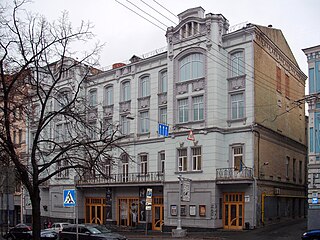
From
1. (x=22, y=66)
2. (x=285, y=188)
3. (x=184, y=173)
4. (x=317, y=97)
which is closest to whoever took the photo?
(x=22, y=66)

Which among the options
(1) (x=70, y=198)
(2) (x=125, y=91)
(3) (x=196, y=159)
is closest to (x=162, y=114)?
(2) (x=125, y=91)

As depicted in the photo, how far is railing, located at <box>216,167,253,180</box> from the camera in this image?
37.3 m

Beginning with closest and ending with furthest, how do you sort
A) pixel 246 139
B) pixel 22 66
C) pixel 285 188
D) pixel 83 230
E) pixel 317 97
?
pixel 22 66 → pixel 83 230 → pixel 317 97 → pixel 246 139 → pixel 285 188

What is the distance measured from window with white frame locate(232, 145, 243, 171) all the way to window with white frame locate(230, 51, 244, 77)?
234 inches

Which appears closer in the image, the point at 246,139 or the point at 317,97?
the point at 317,97

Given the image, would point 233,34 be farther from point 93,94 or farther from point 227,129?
point 93,94

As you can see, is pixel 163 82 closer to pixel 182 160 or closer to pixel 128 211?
pixel 182 160

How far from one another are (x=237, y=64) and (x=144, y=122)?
449 inches

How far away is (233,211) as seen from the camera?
3862cm

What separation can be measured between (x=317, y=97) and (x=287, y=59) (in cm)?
1231

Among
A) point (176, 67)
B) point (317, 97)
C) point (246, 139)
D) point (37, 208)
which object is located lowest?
point (37, 208)

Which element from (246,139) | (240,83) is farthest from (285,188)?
(240,83)

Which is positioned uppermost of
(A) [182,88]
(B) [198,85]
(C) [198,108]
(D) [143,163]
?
(B) [198,85]

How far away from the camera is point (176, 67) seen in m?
42.1
